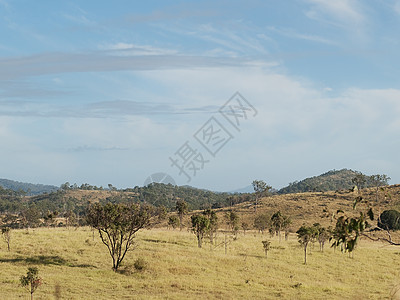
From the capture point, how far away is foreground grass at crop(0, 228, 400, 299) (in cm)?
3246

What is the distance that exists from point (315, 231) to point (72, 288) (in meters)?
37.7

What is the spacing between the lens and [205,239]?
68.2 meters

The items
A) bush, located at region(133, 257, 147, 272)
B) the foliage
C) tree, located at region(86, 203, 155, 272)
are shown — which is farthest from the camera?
tree, located at region(86, 203, 155, 272)

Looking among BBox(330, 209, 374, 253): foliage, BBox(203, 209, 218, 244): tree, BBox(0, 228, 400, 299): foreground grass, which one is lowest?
BBox(0, 228, 400, 299): foreground grass

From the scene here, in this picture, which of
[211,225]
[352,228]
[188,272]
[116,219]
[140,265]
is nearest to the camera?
[352,228]

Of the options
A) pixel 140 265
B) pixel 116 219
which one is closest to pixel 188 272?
pixel 140 265

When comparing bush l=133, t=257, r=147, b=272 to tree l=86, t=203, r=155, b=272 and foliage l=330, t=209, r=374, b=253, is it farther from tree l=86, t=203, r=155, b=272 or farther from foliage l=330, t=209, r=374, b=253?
foliage l=330, t=209, r=374, b=253

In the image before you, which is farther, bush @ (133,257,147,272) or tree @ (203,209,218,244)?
tree @ (203,209,218,244)

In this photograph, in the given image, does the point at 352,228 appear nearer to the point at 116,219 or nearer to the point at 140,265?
the point at 140,265

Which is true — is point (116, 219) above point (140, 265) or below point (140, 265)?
above

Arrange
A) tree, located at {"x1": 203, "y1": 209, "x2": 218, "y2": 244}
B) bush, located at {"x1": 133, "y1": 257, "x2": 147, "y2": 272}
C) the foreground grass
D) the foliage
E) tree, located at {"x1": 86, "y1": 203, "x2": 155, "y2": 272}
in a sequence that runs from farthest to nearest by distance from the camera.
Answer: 1. tree, located at {"x1": 203, "y1": 209, "x2": 218, "y2": 244}
2. tree, located at {"x1": 86, "y1": 203, "x2": 155, "y2": 272}
3. bush, located at {"x1": 133, "y1": 257, "x2": 147, "y2": 272}
4. the foreground grass
5. the foliage

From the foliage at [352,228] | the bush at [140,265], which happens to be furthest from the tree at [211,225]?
the foliage at [352,228]

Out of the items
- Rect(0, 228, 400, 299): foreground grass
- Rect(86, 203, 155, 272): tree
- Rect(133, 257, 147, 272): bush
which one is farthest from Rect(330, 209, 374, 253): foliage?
Rect(86, 203, 155, 272): tree

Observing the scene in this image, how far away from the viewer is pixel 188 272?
40.4 m
